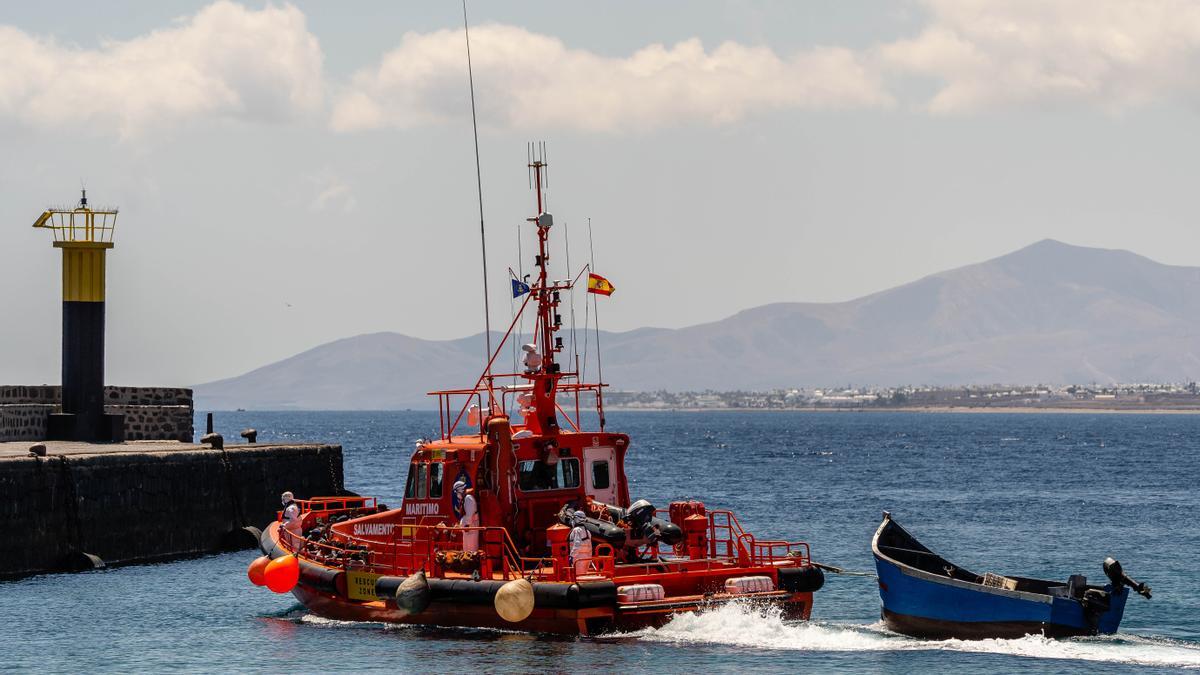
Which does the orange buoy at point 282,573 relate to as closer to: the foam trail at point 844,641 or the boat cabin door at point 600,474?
the boat cabin door at point 600,474

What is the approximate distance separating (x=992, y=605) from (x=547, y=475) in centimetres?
671

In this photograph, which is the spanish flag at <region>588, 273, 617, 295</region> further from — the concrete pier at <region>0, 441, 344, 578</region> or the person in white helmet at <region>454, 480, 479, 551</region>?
the concrete pier at <region>0, 441, 344, 578</region>

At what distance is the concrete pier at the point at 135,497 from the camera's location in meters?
30.5

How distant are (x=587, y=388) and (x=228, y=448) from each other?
17780mm

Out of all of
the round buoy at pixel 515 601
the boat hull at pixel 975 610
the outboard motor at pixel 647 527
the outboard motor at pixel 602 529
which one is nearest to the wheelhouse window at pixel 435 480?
the outboard motor at pixel 602 529

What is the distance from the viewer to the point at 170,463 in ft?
116

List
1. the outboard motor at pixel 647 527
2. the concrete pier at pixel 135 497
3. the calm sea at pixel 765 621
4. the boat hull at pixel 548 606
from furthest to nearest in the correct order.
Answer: the concrete pier at pixel 135 497 → the outboard motor at pixel 647 527 → the boat hull at pixel 548 606 → the calm sea at pixel 765 621

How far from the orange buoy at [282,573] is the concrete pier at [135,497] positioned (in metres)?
7.60

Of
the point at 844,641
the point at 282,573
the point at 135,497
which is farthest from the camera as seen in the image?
the point at 135,497

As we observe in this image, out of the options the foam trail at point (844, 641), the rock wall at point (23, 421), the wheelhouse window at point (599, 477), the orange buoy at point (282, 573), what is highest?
the rock wall at point (23, 421)

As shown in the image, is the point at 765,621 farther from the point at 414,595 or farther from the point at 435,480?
the point at 435,480

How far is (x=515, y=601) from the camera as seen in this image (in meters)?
21.2

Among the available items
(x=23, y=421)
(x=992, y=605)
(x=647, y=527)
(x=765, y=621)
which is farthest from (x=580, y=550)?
(x=23, y=421)

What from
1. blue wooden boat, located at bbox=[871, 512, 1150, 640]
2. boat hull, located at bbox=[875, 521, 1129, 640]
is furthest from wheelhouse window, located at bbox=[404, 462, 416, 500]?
boat hull, located at bbox=[875, 521, 1129, 640]
